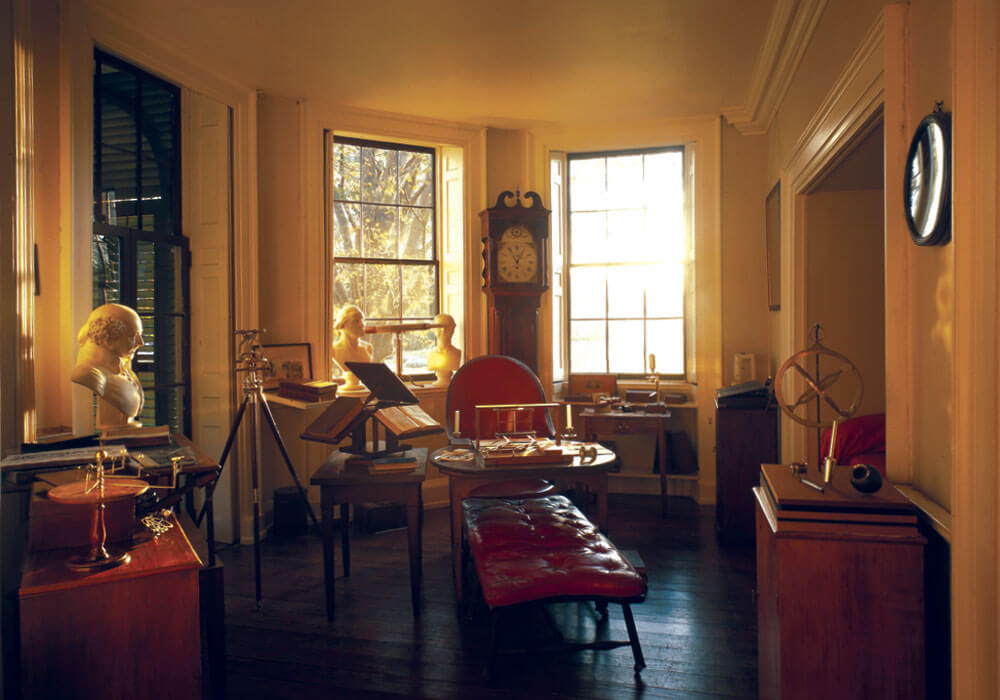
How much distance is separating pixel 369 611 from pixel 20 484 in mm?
1685

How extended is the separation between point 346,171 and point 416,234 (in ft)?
2.49

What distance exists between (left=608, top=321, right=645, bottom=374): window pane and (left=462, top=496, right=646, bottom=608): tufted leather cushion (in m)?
2.63

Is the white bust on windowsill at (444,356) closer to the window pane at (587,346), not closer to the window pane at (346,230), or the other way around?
the window pane at (346,230)

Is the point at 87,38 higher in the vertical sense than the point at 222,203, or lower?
higher

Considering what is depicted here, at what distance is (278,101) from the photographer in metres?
4.84

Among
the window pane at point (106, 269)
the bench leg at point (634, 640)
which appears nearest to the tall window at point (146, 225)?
the window pane at point (106, 269)

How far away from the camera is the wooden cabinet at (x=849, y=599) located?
5.51 feet

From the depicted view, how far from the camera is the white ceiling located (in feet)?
11.5

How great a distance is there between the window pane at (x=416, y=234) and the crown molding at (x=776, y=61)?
2586 millimetres

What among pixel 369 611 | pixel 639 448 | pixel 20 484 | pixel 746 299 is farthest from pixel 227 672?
pixel 746 299

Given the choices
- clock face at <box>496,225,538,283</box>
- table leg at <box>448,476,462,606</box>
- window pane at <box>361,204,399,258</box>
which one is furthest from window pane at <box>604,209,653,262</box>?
table leg at <box>448,476,462,606</box>

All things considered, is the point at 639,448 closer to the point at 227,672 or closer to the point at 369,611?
the point at 369,611

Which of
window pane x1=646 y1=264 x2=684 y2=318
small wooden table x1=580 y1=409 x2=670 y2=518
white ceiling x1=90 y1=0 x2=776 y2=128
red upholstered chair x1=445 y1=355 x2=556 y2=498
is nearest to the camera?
white ceiling x1=90 y1=0 x2=776 y2=128

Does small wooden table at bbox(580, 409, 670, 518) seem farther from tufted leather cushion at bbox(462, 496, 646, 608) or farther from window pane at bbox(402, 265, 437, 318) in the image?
tufted leather cushion at bbox(462, 496, 646, 608)
